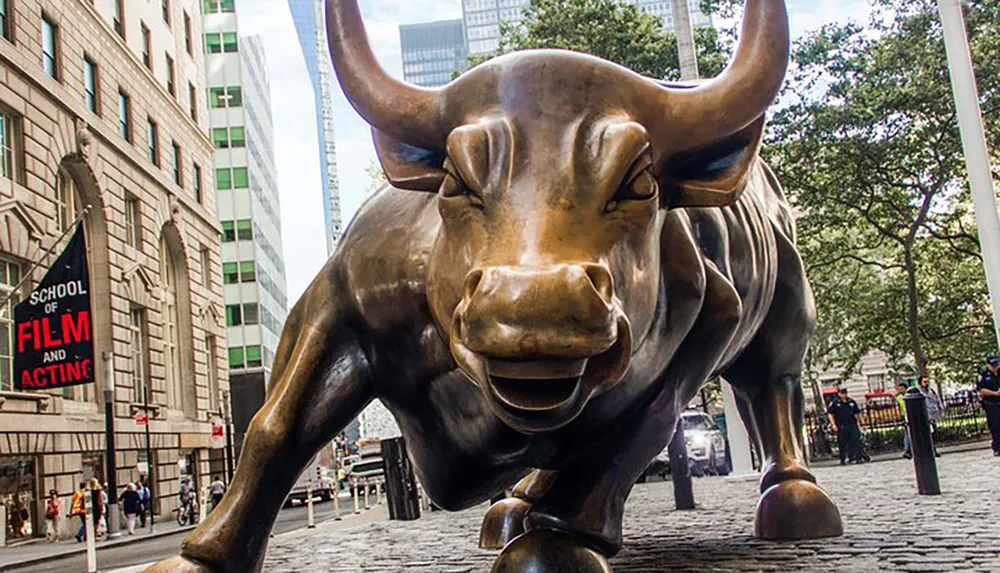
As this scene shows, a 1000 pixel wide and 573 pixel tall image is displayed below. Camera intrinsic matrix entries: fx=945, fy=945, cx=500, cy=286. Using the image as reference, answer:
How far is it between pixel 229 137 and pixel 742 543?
51.7 metres

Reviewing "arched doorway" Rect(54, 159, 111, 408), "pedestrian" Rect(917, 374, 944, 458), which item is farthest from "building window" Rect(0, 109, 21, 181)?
"pedestrian" Rect(917, 374, 944, 458)

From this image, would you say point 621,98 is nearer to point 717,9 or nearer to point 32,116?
point 717,9

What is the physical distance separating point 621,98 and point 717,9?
20.7m

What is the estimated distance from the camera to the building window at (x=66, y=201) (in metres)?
26.0

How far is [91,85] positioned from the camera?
95.1 feet

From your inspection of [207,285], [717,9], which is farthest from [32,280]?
[717,9]

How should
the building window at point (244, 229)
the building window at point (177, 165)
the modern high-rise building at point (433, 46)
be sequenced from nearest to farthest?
the building window at point (177, 165) < the building window at point (244, 229) < the modern high-rise building at point (433, 46)

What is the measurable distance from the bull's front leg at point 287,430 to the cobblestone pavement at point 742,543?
1347mm

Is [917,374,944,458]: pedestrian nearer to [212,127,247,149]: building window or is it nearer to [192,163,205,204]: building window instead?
[192,163,205,204]: building window

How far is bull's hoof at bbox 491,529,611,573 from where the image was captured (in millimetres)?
2561

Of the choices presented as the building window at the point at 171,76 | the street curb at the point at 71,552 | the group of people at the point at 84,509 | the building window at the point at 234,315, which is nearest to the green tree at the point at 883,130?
the street curb at the point at 71,552

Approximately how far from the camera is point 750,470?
1390 centimetres

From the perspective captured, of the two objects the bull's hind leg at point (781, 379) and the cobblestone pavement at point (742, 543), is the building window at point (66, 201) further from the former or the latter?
the bull's hind leg at point (781, 379)

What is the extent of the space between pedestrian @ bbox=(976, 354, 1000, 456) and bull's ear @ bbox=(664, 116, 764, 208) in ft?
44.8
